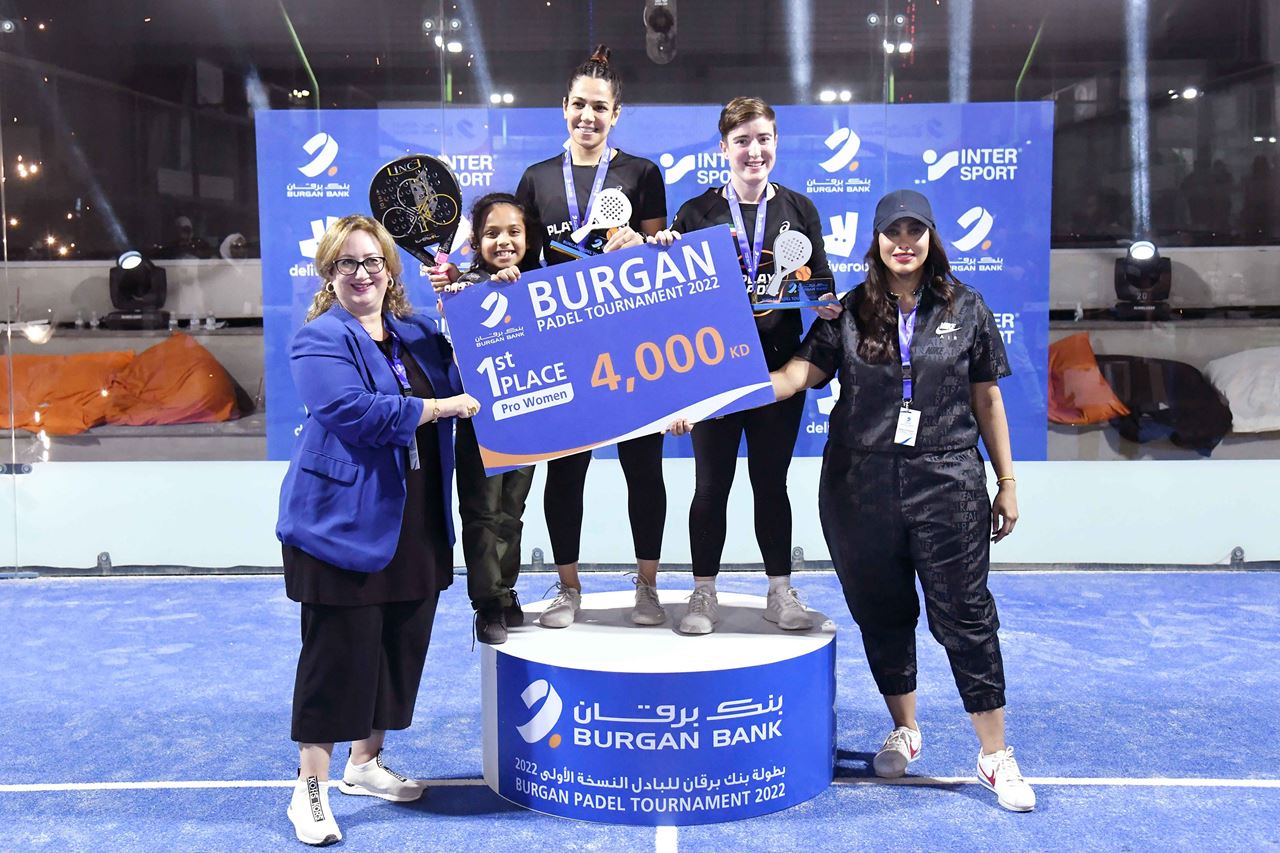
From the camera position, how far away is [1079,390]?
564 cm

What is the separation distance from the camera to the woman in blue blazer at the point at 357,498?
2.69m

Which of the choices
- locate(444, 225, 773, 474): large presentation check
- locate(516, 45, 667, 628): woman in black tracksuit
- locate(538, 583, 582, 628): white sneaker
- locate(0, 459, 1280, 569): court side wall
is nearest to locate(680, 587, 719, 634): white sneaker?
locate(516, 45, 667, 628): woman in black tracksuit

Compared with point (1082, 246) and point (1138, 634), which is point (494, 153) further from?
point (1138, 634)

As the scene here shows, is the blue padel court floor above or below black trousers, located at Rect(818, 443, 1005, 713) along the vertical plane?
below

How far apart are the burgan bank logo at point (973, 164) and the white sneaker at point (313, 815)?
392 cm

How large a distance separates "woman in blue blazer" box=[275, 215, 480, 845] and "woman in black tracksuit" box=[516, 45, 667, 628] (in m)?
0.46

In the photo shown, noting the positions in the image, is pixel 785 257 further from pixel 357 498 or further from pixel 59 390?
pixel 59 390

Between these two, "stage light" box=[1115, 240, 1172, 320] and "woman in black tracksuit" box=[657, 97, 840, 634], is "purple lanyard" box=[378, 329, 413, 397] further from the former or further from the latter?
"stage light" box=[1115, 240, 1172, 320]

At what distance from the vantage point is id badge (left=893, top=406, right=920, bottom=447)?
285cm

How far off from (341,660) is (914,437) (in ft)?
4.80

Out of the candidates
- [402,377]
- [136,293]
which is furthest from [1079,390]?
[136,293]

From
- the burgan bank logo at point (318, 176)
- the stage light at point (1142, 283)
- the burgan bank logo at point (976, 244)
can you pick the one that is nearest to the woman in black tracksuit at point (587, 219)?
the burgan bank logo at point (318, 176)

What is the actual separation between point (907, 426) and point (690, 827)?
110 cm

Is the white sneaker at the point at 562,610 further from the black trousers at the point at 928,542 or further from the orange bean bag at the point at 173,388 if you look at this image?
the orange bean bag at the point at 173,388
